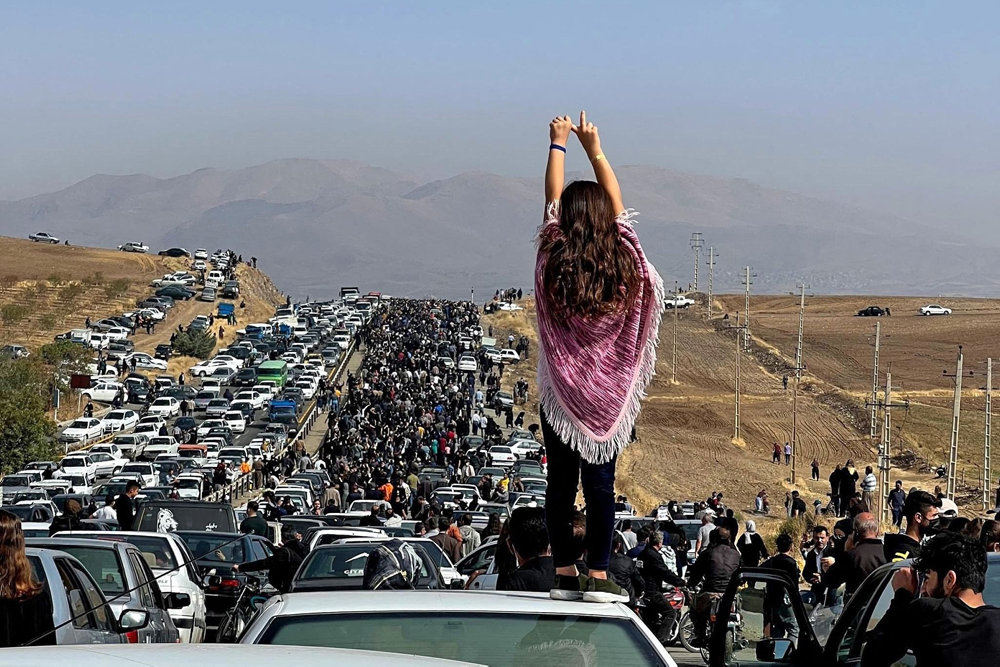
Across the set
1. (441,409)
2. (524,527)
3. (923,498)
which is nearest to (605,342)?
(524,527)

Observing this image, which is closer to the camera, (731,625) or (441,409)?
(731,625)

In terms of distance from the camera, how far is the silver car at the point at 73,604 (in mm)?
8258

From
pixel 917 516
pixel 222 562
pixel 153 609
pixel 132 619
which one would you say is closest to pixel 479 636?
pixel 132 619

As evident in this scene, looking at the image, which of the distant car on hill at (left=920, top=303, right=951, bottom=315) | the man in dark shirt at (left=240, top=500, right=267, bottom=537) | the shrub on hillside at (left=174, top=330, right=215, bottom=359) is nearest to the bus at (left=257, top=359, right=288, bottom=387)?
the shrub on hillside at (left=174, top=330, right=215, bottom=359)

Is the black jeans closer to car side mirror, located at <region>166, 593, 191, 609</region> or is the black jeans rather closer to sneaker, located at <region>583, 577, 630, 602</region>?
sneaker, located at <region>583, 577, 630, 602</region>

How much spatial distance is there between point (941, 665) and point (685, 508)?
37709 mm

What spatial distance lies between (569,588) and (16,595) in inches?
107

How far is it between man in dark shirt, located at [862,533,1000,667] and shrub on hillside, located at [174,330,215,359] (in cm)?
10535

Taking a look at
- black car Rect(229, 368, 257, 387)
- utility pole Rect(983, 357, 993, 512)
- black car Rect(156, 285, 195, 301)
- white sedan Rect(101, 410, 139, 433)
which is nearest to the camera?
utility pole Rect(983, 357, 993, 512)

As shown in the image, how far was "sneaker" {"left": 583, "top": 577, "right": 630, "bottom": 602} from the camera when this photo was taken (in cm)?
480

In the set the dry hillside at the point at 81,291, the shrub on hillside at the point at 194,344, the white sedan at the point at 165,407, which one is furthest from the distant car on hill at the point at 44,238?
the white sedan at the point at 165,407

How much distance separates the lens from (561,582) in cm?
543

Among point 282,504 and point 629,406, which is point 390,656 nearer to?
point 629,406

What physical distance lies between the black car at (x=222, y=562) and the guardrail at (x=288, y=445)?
5457mm
